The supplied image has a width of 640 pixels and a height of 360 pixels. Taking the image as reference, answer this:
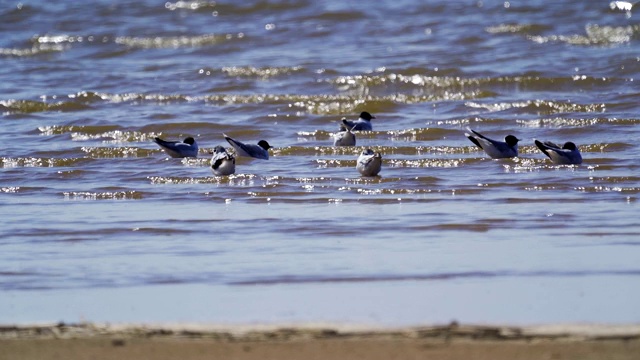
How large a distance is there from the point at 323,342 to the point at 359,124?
9483 mm

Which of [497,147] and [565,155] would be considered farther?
[497,147]

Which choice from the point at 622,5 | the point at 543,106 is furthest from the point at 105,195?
the point at 622,5

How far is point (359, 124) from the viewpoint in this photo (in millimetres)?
14422

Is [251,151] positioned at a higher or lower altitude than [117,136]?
lower

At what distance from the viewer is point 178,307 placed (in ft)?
19.7

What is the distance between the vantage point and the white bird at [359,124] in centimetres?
1415

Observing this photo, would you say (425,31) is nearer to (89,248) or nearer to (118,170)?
(118,170)

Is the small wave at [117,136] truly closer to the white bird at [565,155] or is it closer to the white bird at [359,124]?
the white bird at [359,124]

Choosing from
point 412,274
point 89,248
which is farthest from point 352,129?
point 412,274

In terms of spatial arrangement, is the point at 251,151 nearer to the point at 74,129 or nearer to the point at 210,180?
the point at 210,180

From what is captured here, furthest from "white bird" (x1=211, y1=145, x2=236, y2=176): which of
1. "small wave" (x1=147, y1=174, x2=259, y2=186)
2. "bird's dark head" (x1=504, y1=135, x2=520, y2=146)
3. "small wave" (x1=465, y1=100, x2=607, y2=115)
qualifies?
"small wave" (x1=465, y1=100, x2=607, y2=115)

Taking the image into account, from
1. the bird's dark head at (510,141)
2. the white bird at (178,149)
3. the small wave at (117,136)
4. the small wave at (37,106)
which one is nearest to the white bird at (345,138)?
the white bird at (178,149)

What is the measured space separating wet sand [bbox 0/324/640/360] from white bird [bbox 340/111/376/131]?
8894mm

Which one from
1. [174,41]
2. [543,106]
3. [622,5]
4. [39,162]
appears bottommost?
[39,162]
